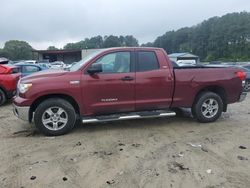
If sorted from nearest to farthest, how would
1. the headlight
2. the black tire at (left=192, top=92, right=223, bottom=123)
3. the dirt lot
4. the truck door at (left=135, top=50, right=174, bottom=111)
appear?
the dirt lot < the headlight < the truck door at (left=135, top=50, right=174, bottom=111) < the black tire at (left=192, top=92, right=223, bottom=123)

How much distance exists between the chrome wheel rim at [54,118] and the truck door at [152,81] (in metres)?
1.66

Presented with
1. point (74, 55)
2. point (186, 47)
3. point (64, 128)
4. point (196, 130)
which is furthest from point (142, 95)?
point (186, 47)

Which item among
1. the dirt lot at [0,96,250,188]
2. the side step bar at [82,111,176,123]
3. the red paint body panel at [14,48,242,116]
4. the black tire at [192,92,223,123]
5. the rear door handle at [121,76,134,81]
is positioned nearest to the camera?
the dirt lot at [0,96,250,188]

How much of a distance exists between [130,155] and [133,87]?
2.01m

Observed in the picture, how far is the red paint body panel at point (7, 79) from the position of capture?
10609 mm

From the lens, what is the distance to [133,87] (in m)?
6.93

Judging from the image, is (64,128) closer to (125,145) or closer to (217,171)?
(125,145)

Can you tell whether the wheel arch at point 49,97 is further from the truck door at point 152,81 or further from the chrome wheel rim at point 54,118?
the truck door at point 152,81

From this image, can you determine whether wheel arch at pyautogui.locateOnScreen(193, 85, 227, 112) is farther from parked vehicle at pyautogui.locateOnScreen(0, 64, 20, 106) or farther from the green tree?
the green tree

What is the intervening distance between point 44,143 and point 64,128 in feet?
2.12

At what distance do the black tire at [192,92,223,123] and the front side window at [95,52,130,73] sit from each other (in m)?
1.92

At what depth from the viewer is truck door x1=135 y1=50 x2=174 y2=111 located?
702cm

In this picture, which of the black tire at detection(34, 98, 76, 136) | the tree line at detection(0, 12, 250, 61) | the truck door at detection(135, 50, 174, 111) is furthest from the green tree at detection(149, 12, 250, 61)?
the black tire at detection(34, 98, 76, 136)

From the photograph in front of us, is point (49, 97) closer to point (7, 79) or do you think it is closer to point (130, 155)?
point (130, 155)
